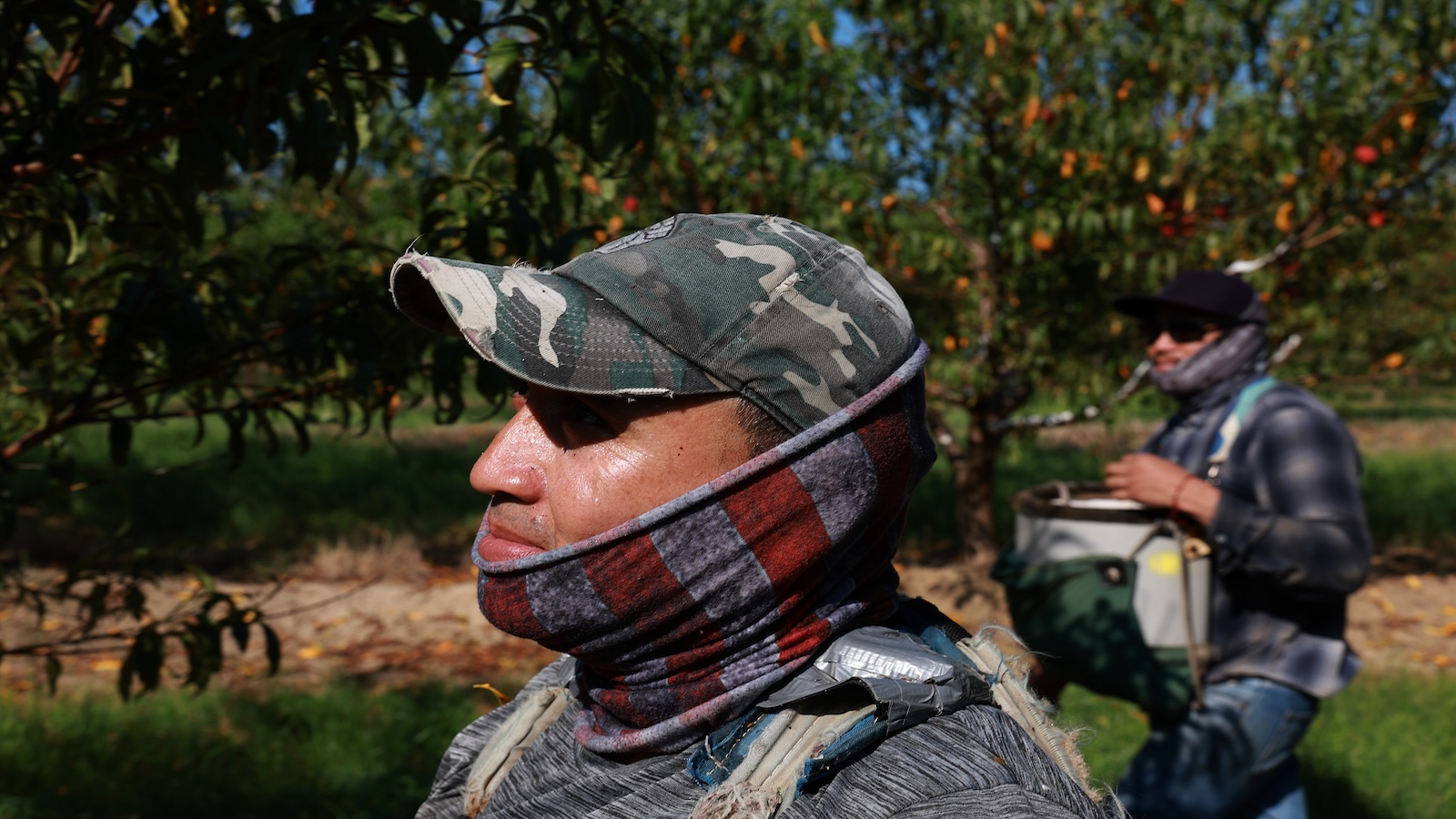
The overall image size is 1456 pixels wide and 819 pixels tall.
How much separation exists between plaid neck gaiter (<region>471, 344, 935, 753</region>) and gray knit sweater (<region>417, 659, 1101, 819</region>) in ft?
0.15

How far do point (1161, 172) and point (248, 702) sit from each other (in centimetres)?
484

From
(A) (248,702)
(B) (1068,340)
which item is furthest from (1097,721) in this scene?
(A) (248,702)

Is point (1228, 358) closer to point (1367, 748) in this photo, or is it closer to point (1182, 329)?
point (1182, 329)

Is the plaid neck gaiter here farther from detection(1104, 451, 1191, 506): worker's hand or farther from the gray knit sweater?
detection(1104, 451, 1191, 506): worker's hand

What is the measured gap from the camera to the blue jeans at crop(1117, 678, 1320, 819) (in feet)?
8.41

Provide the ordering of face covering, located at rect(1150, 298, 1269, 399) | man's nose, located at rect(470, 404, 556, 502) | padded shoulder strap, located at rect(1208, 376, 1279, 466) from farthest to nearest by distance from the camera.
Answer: face covering, located at rect(1150, 298, 1269, 399) < padded shoulder strap, located at rect(1208, 376, 1279, 466) < man's nose, located at rect(470, 404, 556, 502)

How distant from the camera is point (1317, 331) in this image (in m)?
6.36

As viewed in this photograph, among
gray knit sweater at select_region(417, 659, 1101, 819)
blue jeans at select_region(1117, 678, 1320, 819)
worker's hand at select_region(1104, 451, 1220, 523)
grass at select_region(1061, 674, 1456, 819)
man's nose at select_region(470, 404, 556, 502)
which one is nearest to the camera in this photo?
gray knit sweater at select_region(417, 659, 1101, 819)

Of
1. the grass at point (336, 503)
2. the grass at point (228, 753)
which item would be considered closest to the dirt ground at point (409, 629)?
the grass at point (228, 753)

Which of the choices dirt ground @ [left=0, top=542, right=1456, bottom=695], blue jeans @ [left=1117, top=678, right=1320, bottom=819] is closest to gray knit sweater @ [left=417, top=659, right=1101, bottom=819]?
blue jeans @ [left=1117, top=678, right=1320, bottom=819]

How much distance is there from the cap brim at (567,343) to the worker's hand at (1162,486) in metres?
1.96

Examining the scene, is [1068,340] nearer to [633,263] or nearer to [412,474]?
[633,263]

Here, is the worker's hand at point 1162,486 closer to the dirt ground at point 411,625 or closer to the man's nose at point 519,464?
the man's nose at point 519,464

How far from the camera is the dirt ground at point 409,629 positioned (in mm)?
5703
